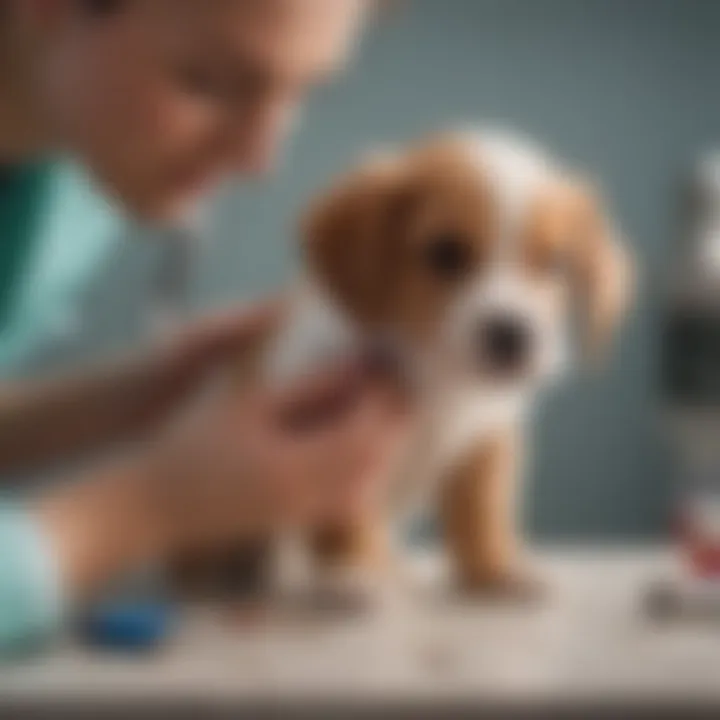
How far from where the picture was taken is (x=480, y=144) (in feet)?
2.20

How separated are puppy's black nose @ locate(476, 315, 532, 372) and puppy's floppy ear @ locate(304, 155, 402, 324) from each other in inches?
1.9

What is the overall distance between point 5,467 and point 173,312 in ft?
0.80

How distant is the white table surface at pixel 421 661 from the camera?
0.57m

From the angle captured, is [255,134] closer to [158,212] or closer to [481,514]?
[158,212]

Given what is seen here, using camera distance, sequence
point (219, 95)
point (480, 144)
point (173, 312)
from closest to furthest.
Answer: point (219, 95)
point (480, 144)
point (173, 312)

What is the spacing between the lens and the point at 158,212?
63 cm

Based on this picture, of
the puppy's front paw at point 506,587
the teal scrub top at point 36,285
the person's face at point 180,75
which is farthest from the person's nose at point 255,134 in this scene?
the puppy's front paw at point 506,587

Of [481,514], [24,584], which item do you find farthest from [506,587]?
[24,584]

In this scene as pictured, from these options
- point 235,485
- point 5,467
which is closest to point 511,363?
point 235,485

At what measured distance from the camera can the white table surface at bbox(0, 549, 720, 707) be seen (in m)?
0.57

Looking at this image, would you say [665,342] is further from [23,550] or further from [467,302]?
[23,550]

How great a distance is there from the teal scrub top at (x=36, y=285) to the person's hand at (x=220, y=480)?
15 mm

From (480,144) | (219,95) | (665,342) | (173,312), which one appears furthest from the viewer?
(173,312)

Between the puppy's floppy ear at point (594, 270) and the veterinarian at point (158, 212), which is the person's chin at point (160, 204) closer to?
the veterinarian at point (158, 212)
